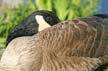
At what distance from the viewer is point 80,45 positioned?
707 cm

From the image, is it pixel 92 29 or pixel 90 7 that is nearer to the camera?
pixel 92 29

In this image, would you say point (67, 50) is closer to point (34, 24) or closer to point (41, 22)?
point (41, 22)

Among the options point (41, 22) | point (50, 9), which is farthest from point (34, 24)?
point (50, 9)

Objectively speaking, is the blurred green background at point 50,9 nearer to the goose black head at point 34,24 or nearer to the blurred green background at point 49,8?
the blurred green background at point 49,8

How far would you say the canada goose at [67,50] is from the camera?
702 cm

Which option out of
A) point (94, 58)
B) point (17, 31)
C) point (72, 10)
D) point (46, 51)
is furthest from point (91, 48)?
point (72, 10)

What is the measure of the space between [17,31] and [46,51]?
5.54 ft

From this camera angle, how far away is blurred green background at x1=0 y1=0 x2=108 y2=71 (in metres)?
10.2

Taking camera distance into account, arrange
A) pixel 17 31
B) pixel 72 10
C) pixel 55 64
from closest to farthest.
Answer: pixel 55 64
pixel 17 31
pixel 72 10

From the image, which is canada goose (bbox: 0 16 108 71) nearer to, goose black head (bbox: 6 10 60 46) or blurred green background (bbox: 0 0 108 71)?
goose black head (bbox: 6 10 60 46)

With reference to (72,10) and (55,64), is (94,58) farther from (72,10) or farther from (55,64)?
(72,10)

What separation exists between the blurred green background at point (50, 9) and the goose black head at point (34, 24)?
4.10ft

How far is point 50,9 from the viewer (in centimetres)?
1054

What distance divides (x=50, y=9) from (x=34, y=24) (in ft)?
5.71
